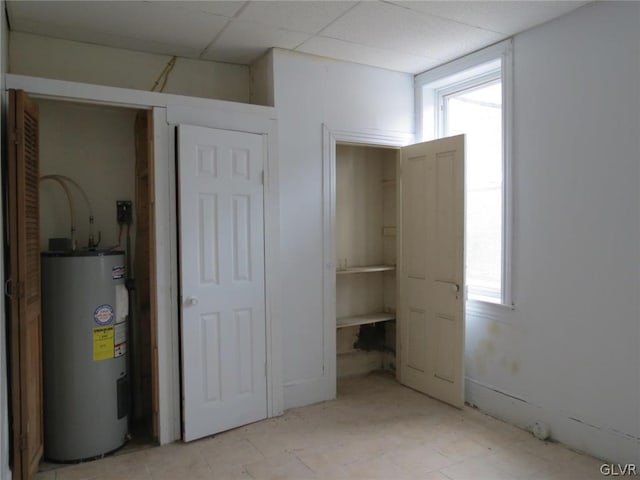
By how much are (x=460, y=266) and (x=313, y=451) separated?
1665mm

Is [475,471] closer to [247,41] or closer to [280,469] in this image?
[280,469]

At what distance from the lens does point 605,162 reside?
106 inches

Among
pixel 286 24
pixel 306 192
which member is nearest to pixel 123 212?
pixel 306 192

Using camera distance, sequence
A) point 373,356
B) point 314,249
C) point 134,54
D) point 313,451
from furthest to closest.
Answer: point 373,356
point 314,249
point 134,54
point 313,451

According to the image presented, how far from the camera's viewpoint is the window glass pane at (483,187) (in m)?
3.49

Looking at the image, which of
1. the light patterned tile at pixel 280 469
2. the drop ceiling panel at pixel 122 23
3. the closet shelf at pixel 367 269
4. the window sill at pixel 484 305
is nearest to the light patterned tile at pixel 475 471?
the light patterned tile at pixel 280 469

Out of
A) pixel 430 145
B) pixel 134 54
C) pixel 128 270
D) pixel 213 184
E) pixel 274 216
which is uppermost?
pixel 134 54

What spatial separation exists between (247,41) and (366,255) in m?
2.15

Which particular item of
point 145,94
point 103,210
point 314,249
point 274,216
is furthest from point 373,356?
point 145,94

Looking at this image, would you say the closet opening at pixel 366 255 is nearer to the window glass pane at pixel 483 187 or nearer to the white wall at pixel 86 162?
the window glass pane at pixel 483 187

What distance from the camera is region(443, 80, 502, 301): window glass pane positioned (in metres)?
3.49

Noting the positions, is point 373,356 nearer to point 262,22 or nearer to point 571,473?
point 571,473

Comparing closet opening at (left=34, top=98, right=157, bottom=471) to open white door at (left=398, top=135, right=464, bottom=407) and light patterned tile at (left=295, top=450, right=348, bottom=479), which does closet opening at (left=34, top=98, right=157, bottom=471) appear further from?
open white door at (left=398, top=135, right=464, bottom=407)

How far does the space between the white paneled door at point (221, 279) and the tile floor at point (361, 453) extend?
229mm
